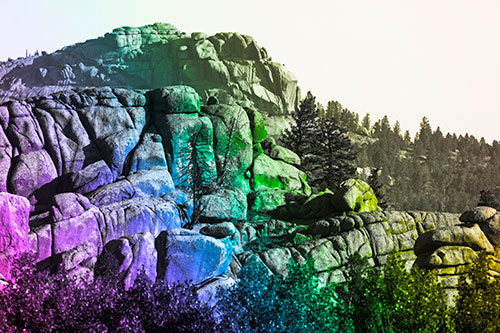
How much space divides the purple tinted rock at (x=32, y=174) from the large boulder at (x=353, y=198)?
82.0 feet

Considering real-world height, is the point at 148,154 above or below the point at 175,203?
above

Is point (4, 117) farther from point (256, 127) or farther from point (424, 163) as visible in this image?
point (424, 163)

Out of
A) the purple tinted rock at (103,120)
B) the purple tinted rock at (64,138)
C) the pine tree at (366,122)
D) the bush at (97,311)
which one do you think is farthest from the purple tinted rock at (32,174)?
the pine tree at (366,122)

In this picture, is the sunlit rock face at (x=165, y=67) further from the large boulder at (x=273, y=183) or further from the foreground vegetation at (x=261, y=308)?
the foreground vegetation at (x=261, y=308)

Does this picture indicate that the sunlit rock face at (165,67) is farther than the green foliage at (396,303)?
Yes

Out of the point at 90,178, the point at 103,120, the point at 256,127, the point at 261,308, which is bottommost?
the point at 261,308

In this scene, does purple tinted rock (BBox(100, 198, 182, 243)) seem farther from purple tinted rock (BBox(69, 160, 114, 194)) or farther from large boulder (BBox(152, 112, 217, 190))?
large boulder (BBox(152, 112, 217, 190))

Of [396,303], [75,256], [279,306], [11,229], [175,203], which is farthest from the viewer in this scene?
[175,203]

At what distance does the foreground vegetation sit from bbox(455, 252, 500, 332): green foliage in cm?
4

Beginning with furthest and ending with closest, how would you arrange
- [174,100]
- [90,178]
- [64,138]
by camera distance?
[174,100] < [64,138] < [90,178]

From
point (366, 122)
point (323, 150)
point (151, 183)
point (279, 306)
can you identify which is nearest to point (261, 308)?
point (279, 306)

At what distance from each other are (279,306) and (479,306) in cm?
838

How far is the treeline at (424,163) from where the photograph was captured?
360 feet

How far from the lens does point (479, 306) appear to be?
1898 centimetres
